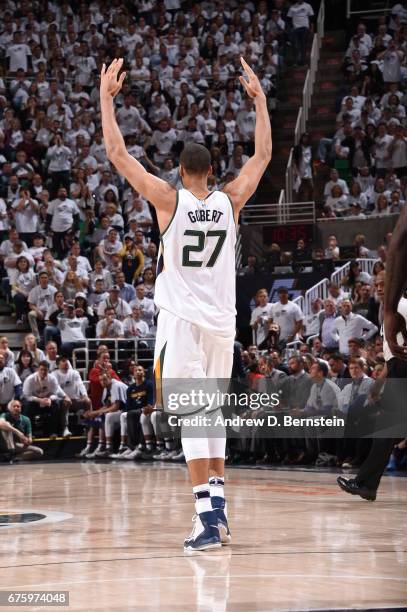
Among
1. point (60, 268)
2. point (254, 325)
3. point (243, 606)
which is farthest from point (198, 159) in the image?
point (60, 268)

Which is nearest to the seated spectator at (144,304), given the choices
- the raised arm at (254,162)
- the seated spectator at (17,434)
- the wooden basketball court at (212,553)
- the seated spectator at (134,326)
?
the seated spectator at (134,326)

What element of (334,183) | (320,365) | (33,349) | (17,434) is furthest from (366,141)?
(17,434)

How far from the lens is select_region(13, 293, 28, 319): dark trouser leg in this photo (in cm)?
1873

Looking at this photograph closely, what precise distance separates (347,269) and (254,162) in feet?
35.4

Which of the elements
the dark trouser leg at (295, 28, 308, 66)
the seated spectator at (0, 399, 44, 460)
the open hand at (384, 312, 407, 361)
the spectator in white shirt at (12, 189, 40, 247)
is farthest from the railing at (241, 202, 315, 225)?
the open hand at (384, 312, 407, 361)

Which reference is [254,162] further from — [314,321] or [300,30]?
[300,30]

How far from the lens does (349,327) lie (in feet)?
49.6

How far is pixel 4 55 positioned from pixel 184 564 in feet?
69.5

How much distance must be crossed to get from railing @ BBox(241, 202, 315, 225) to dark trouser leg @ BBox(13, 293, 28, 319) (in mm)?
4802

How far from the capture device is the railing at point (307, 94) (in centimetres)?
2194

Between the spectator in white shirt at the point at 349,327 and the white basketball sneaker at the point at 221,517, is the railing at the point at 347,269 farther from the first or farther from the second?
the white basketball sneaker at the point at 221,517

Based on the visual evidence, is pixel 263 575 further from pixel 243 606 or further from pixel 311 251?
pixel 311 251

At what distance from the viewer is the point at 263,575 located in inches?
205

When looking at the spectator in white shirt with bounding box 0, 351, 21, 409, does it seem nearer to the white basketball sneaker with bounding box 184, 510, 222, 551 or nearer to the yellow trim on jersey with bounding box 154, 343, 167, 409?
the yellow trim on jersey with bounding box 154, 343, 167, 409
